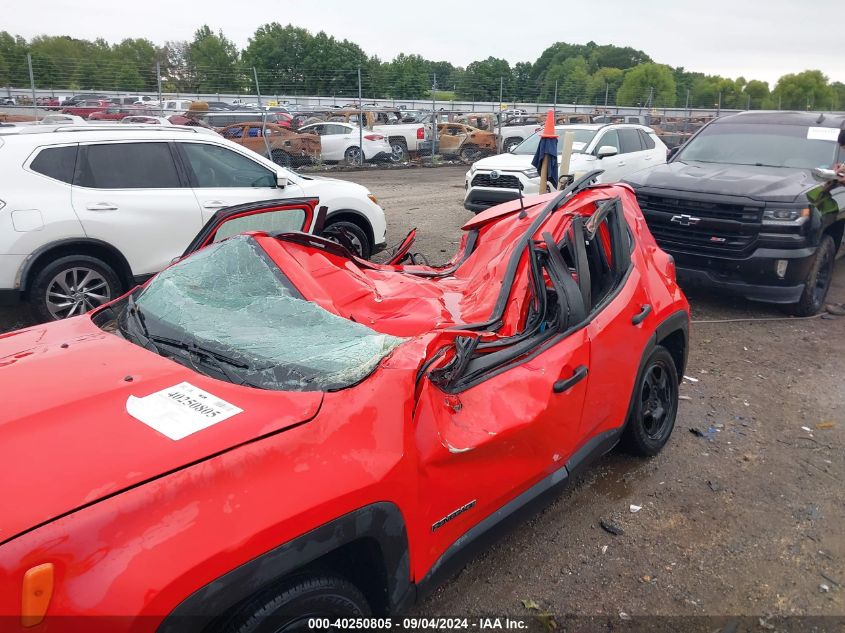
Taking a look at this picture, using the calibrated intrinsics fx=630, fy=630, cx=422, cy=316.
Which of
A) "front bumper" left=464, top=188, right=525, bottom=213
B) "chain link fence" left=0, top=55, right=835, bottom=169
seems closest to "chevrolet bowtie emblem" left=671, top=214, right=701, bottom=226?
"front bumper" left=464, top=188, right=525, bottom=213

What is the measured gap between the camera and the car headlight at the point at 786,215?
19.7 ft

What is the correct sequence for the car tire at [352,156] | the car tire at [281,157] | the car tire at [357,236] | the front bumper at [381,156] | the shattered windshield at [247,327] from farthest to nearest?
1. the front bumper at [381,156]
2. the car tire at [352,156]
3. the car tire at [281,157]
4. the car tire at [357,236]
5. the shattered windshield at [247,327]

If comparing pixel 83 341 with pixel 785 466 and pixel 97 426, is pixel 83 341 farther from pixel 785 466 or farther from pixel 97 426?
pixel 785 466

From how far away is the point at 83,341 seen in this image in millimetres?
2564

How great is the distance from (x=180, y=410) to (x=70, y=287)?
441 centimetres

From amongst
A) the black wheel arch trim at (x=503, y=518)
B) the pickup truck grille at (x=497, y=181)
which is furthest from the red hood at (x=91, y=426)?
the pickup truck grille at (x=497, y=181)

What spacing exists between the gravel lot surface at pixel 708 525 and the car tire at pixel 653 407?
15cm

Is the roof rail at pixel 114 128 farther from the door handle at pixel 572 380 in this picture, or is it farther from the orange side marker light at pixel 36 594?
the orange side marker light at pixel 36 594

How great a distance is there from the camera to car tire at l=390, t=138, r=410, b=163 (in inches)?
843

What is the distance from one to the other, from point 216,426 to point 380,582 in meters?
0.72

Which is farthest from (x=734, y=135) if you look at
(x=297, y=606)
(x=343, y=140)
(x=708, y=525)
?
(x=343, y=140)

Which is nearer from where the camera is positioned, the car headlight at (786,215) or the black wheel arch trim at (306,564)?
the black wheel arch trim at (306,564)

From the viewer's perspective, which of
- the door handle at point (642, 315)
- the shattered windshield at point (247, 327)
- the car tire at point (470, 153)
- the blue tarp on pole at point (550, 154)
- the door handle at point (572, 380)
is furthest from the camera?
the car tire at point (470, 153)

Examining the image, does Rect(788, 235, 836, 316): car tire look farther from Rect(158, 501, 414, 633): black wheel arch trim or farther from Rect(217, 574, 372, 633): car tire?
Rect(217, 574, 372, 633): car tire
